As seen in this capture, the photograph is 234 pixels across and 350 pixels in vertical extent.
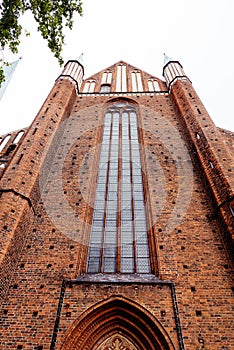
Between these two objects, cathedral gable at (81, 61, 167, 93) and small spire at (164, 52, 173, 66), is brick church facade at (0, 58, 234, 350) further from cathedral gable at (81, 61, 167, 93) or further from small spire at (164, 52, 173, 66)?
small spire at (164, 52, 173, 66)

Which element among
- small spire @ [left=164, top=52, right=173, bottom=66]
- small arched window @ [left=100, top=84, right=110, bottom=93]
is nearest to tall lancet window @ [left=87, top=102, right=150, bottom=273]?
small arched window @ [left=100, top=84, right=110, bottom=93]

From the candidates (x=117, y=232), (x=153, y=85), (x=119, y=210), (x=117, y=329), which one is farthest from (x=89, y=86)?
(x=117, y=329)

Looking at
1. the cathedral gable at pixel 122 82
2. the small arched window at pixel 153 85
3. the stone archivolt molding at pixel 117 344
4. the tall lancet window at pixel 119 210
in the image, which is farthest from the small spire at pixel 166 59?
the stone archivolt molding at pixel 117 344

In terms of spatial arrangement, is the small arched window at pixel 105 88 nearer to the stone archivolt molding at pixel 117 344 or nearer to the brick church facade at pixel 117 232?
the brick church facade at pixel 117 232

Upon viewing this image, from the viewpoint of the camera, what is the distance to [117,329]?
20.7ft

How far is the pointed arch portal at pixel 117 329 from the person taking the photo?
19.2 feet

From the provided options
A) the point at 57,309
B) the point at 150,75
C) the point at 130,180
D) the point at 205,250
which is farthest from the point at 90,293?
the point at 150,75

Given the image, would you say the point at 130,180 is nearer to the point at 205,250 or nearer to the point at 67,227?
the point at 67,227

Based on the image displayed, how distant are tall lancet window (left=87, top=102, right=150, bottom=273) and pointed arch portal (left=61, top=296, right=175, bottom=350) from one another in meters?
1.16

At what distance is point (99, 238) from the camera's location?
8227mm

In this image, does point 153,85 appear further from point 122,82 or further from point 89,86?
point 89,86

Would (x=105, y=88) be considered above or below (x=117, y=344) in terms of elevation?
above

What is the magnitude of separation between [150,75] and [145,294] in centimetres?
1429

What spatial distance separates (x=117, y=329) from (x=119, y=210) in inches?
139
